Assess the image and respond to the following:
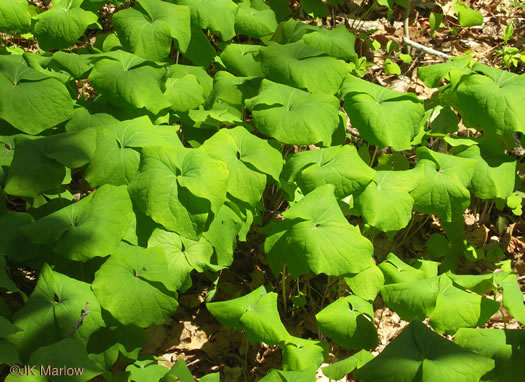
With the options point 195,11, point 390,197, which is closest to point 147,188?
point 390,197

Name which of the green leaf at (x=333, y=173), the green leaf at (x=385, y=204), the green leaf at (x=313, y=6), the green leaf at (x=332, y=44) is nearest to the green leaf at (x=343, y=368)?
the green leaf at (x=385, y=204)

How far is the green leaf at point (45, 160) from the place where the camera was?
2.12 m

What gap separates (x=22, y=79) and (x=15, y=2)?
2.64 feet

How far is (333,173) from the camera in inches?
91.8

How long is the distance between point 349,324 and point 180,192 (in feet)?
2.90

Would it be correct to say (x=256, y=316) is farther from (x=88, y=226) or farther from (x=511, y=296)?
(x=511, y=296)

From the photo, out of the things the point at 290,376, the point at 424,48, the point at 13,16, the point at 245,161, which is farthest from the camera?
the point at 424,48

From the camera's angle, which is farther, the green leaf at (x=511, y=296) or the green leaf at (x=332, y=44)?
the green leaf at (x=332, y=44)

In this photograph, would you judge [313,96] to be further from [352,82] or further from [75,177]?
[75,177]

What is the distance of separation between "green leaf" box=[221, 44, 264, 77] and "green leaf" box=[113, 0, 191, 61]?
0.83 feet

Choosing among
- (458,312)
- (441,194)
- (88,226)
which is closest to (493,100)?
(441,194)

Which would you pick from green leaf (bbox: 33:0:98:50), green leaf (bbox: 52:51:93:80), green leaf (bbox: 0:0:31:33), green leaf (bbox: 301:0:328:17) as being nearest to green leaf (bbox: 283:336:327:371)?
green leaf (bbox: 52:51:93:80)

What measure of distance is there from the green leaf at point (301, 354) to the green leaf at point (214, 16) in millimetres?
1733

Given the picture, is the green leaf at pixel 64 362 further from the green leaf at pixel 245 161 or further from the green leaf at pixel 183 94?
the green leaf at pixel 183 94
